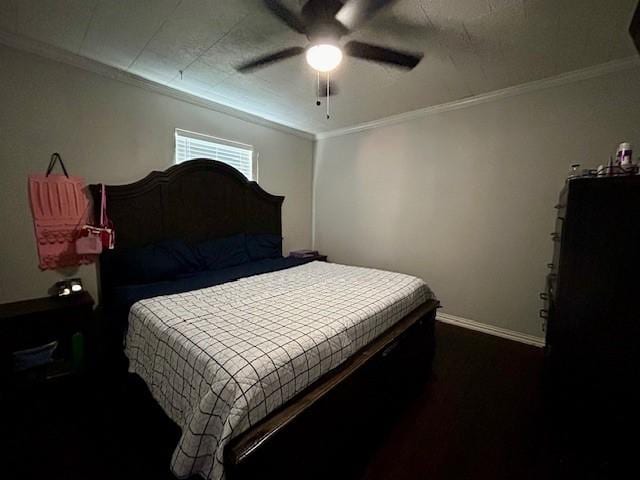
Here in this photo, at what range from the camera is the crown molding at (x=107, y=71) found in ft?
6.23

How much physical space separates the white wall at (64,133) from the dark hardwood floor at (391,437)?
93cm

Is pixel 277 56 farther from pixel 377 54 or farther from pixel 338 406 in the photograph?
pixel 338 406

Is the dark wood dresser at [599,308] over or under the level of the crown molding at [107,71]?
under

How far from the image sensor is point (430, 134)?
316 centimetres

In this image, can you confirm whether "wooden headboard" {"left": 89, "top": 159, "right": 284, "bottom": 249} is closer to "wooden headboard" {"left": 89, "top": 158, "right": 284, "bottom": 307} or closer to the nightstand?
"wooden headboard" {"left": 89, "top": 158, "right": 284, "bottom": 307}

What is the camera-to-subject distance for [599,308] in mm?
1401

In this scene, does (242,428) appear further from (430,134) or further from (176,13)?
(430,134)

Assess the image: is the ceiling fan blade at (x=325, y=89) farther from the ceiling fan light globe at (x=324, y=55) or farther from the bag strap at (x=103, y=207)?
the bag strap at (x=103, y=207)

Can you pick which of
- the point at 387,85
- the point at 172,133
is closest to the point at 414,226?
the point at 387,85

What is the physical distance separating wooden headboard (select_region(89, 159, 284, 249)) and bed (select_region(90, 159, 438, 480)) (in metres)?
0.01

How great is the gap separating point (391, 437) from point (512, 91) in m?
3.13

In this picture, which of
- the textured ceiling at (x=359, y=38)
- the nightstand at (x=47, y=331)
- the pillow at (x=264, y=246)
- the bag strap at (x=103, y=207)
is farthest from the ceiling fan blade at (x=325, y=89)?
the nightstand at (x=47, y=331)

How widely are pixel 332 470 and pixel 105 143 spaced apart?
115 inches

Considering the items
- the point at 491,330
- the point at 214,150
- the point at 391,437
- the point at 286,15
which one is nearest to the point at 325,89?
the point at 286,15
